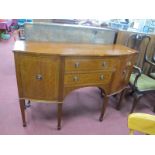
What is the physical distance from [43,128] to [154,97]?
1810 millimetres

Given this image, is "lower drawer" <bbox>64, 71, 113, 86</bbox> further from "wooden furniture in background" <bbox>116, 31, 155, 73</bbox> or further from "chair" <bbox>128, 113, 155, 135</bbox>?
"chair" <bbox>128, 113, 155, 135</bbox>

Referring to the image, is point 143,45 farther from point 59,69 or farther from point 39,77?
point 39,77

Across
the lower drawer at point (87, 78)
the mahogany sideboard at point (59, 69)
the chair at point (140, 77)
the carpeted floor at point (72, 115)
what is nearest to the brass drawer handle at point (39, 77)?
the mahogany sideboard at point (59, 69)

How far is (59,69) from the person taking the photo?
1.37 metres

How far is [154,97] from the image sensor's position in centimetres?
251

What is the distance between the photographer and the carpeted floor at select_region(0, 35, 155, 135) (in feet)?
5.61

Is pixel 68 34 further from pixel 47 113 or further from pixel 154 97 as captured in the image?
pixel 154 97

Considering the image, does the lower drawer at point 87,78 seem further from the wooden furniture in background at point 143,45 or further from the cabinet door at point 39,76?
the wooden furniture in background at point 143,45

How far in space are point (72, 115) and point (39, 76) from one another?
806mm

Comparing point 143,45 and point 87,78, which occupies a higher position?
point 143,45

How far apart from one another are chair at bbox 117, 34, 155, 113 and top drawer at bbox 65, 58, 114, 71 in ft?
1.89

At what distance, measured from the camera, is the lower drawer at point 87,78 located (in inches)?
57.6

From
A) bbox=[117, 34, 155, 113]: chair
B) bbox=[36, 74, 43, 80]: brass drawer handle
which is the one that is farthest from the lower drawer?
bbox=[117, 34, 155, 113]: chair

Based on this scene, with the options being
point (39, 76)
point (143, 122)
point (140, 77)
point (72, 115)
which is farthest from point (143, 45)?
point (143, 122)
